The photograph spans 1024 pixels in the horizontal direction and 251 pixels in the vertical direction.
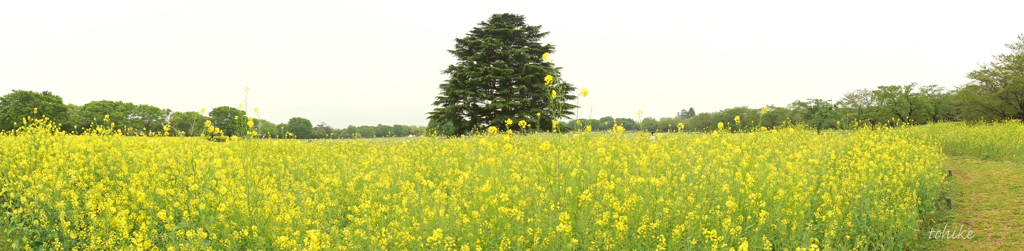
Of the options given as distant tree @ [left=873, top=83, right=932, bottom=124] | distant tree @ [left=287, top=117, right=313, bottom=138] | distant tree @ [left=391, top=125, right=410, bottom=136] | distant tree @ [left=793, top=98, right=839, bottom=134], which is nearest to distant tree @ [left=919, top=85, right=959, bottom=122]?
distant tree @ [left=873, top=83, right=932, bottom=124]

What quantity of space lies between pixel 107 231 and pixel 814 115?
35.0 meters

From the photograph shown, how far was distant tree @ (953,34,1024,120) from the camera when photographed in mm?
28094

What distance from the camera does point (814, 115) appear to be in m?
29.9

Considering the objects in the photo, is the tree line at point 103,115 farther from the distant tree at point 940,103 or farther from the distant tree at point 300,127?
the distant tree at point 940,103

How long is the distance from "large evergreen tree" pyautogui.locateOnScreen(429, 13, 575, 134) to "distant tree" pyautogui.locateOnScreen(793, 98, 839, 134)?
17.0 metres

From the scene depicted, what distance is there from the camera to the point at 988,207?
663 cm

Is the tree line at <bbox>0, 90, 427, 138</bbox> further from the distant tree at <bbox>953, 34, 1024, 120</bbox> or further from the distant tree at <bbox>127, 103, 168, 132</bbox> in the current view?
the distant tree at <bbox>953, 34, 1024, 120</bbox>

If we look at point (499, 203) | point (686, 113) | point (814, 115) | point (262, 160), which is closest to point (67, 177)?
point (262, 160)

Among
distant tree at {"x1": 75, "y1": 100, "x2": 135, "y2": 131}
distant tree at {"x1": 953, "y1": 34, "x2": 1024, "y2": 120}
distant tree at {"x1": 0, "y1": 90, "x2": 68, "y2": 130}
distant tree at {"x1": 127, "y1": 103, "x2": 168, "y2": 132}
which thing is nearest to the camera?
distant tree at {"x1": 953, "y1": 34, "x2": 1024, "y2": 120}

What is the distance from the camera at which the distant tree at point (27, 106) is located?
136 ft

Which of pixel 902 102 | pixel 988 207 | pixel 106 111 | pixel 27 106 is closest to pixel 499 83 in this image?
pixel 988 207

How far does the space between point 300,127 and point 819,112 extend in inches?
2438

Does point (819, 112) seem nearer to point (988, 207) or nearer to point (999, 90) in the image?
point (999, 90)

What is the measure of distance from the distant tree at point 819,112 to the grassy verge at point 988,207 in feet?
67.3
